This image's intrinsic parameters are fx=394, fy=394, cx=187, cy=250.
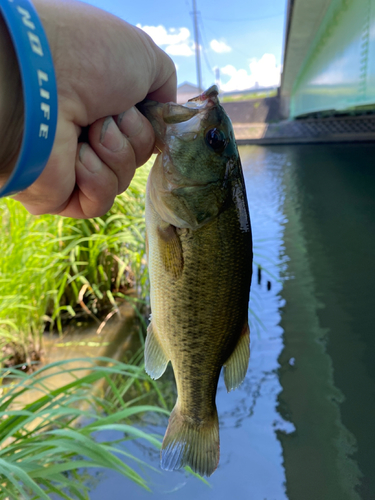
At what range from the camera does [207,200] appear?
1141mm

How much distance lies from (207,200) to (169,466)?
0.78m

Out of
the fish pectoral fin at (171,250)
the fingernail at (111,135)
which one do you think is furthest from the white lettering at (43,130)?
the fish pectoral fin at (171,250)

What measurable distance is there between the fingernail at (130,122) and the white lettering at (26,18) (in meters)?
0.42

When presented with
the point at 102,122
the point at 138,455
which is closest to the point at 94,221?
the point at 138,455

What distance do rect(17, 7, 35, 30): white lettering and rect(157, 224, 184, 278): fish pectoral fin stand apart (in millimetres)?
628

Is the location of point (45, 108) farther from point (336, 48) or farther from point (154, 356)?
point (336, 48)

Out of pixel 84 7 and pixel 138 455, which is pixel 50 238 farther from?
pixel 84 7

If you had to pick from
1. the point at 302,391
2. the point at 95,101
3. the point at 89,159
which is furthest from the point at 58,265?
the point at 95,101

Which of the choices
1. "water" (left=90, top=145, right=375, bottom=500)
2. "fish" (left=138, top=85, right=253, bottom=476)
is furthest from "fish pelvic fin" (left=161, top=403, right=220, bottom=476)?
"water" (left=90, top=145, right=375, bottom=500)

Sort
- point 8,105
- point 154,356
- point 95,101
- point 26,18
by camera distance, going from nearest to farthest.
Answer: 1. point 26,18
2. point 8,105
3. point 95,101
4. point 154,356

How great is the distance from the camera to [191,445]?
1.23 meters

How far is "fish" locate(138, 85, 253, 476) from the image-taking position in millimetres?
1131

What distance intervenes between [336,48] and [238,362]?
327 inches

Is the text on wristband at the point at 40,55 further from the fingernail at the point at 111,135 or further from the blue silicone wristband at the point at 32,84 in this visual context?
the fingernail at the point at 111,135
